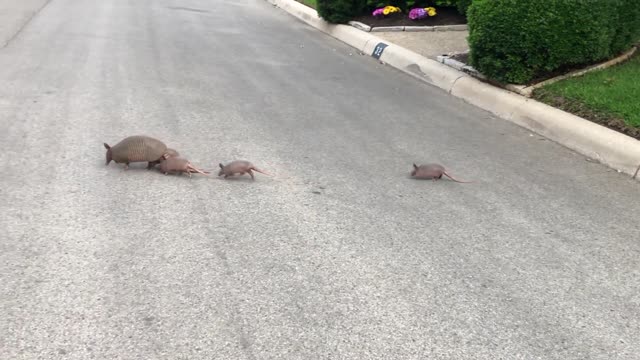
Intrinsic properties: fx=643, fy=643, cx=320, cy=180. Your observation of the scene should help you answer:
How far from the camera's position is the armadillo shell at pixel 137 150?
18.9 ft

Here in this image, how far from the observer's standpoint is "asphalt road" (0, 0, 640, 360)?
3590mm

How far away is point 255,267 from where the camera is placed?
427cm

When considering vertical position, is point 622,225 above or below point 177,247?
above

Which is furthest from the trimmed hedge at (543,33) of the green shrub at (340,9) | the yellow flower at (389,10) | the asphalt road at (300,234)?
the green shrub at (340,9)

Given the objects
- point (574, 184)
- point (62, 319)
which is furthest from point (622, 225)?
point (62, 319)

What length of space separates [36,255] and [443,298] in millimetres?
2655

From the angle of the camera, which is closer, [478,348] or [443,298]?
[478,348]

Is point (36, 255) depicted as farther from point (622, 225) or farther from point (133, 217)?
point (622, 225)

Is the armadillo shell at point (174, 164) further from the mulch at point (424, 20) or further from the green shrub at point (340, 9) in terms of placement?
the green shrub at point (340, 9)

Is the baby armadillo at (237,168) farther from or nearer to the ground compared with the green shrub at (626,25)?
nearer to the ground

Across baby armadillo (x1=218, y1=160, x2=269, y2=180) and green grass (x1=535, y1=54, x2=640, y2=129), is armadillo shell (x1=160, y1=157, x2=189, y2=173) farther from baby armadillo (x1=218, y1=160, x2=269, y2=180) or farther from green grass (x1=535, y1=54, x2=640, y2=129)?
green grass (x1=535, y1=54, x2=640, y2=129)

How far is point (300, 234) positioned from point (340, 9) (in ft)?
39.4

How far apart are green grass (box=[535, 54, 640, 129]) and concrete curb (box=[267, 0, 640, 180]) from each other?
21 centimetres

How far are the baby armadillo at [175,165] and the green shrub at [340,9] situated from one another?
10.8 m
